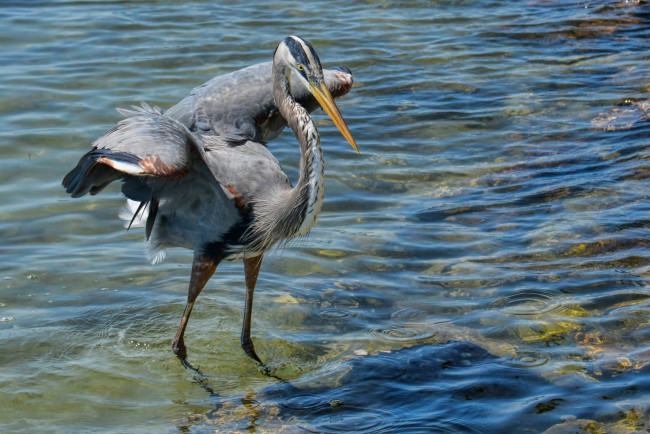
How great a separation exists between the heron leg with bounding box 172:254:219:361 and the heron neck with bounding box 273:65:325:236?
23.9 inches

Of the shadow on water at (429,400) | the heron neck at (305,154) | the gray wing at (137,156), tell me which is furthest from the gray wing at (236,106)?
the shadow on water at (429,400)

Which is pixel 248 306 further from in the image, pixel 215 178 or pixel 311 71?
pixel 311 71

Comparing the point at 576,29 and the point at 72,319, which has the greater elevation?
the point at 576,29

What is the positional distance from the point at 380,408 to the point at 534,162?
436 cm

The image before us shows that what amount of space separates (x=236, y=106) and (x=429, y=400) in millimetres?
2487

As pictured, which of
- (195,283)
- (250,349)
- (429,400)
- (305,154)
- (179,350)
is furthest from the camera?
(250,349)

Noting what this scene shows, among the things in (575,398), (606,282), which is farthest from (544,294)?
(575,398)

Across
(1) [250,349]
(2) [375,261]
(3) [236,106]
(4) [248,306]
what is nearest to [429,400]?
Answer: (1) [250,349]

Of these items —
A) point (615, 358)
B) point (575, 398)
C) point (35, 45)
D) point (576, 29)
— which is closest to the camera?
point (575, 398)

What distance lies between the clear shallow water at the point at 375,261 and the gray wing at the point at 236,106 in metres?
1.28

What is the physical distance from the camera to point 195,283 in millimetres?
5711

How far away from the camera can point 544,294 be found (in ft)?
20.8

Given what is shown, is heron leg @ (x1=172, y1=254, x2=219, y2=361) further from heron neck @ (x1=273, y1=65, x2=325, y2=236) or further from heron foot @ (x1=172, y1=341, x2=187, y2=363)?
heron neck @ (x1=273, y1=65, x2=325, y2=236)

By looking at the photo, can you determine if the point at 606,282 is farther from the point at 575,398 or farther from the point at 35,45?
the point at 35,45
